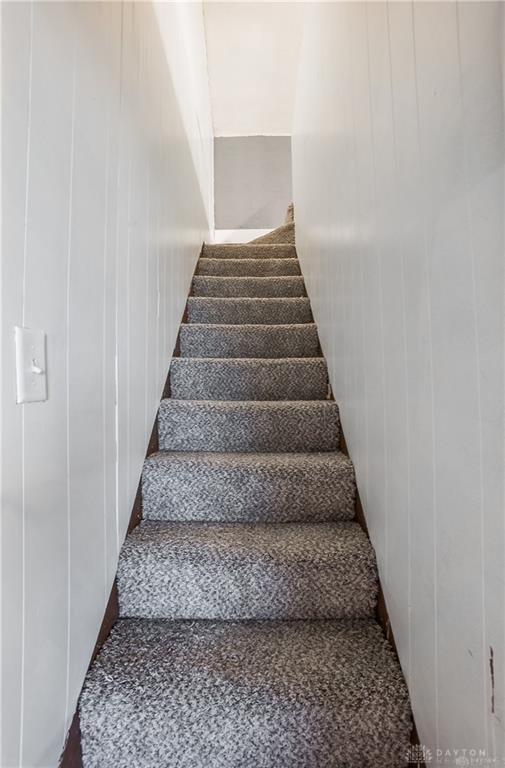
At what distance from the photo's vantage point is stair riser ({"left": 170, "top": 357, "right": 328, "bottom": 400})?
1.65 m

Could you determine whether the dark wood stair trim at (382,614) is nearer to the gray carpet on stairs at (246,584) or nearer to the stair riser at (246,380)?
the gray carpet on stairs at (246,584)

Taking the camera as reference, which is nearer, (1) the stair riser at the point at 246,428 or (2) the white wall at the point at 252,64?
(1) the stair riser at the point at 246,428


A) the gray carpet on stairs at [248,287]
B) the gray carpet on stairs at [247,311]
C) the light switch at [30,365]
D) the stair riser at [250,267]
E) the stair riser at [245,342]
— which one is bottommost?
the light switch at [30,365]

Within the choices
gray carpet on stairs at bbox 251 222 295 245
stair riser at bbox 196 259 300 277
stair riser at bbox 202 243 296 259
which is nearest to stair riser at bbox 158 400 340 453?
stair riser at bbox 196 259 300 277

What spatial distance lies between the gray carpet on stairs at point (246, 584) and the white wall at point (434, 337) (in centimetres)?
10

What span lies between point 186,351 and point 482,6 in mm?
1521

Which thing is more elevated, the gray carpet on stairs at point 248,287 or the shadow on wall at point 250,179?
the shadow on wall at point 250,179

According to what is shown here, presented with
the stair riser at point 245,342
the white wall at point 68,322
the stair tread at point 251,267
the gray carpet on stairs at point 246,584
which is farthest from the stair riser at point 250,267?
the gray carpet on stairs at point 246,584

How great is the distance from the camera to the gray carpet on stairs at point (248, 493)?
3.95 ft

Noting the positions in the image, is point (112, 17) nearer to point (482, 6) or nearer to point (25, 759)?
point (482, 6)

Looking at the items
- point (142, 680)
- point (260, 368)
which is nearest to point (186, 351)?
point (260, 368)

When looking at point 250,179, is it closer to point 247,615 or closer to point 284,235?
point 284,235

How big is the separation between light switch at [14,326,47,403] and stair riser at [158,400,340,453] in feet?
2.61

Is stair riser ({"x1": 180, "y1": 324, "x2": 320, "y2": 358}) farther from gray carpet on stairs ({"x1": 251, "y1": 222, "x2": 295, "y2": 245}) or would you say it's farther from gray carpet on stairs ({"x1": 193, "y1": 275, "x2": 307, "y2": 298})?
gray carpet on stairs ({"x1": 251, "y1": 222, "x2": 295, "y2": 245})
